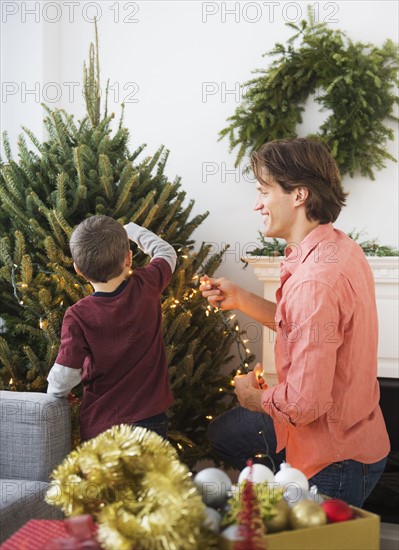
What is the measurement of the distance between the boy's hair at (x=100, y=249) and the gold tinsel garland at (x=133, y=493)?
30.7 inches

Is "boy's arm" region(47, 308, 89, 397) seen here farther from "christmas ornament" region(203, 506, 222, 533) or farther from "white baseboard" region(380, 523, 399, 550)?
"white baseboard" region(380, 523, 399, 550)

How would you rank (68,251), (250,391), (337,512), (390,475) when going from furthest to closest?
(390,475) < (68,251) < (250,391) < (337,512)

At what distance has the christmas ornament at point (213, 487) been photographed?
1.52 metres

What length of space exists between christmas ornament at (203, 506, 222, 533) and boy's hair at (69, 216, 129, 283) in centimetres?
95

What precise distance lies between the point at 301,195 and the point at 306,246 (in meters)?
0.16

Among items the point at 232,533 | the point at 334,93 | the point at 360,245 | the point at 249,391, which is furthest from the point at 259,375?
the point at 334,93

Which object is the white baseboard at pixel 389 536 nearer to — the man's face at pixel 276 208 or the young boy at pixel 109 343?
the young boy at pixel 109 343

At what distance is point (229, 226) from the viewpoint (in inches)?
155

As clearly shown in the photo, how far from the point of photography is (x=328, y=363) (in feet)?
6.19

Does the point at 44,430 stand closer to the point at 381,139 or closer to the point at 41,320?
the point at 41,320

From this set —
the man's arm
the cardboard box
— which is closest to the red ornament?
the cardboard box

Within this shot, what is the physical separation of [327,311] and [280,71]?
2.04 m

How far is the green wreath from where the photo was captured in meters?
3.51

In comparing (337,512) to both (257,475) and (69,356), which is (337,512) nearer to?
(257,475)
